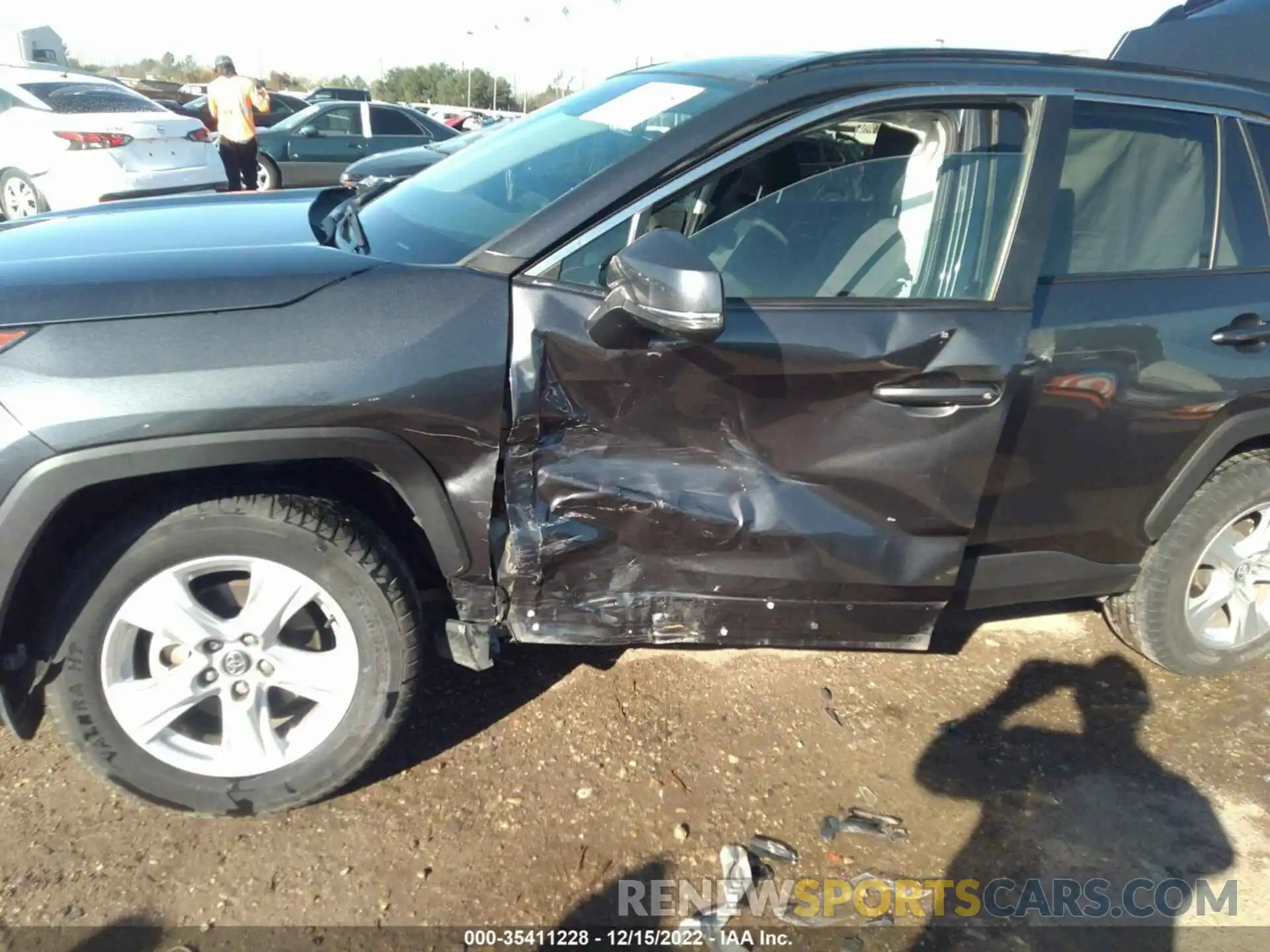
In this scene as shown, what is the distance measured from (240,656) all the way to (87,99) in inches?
333

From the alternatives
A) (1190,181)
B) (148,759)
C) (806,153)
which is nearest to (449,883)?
(148,759)

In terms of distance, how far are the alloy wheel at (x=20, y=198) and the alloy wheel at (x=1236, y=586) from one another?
9.10 metres

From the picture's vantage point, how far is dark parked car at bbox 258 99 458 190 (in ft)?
40.0

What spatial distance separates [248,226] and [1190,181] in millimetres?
2771

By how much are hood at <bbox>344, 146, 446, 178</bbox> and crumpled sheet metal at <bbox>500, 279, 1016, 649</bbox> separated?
1689 millimetres

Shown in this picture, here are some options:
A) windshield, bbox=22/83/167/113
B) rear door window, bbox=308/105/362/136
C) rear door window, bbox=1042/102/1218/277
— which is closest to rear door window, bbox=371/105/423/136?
rear door window, bbox=308/105/362/136

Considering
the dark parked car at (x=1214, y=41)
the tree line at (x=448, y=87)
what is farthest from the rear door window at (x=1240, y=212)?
the tree line at (x=448, y=87)

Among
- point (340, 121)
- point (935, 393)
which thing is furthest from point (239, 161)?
point (935, 393)

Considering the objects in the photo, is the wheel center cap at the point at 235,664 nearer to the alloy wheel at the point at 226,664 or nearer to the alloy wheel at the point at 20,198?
the alloy wheel at the point at 226,664

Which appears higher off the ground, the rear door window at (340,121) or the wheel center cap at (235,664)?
the wheel center cap at (235,664)

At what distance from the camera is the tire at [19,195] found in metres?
8.10

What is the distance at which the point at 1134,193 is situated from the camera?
270cm

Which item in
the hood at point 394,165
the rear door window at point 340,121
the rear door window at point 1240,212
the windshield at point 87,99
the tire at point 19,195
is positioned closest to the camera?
the rear door window at point 1240,212

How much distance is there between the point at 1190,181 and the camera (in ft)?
9.15
